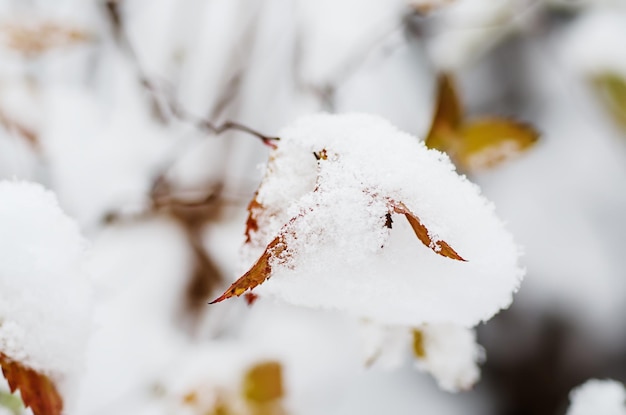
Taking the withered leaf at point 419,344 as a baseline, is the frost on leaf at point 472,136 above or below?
above

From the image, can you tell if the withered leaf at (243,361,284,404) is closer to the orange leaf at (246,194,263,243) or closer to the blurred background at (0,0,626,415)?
the blurred background at (0,0,626,415)

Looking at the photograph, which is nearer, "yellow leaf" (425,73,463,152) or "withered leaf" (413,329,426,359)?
"withered leaf" (413,329,426,359)

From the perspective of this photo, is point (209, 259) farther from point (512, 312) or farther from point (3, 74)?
point (512, 312)

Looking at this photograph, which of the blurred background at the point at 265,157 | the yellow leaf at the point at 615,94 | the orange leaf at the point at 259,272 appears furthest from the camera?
the blurred background at the point at 265,157

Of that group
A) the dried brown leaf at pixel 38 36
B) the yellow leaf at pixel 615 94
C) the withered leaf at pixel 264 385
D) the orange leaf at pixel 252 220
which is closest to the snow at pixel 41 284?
the orange leaf at pixel 252 220

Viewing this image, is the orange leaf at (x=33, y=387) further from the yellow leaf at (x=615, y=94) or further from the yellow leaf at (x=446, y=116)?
the yellow leaf at (x=615, y=94)

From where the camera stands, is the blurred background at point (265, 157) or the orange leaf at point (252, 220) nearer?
the orange leaf at point (252, 220)

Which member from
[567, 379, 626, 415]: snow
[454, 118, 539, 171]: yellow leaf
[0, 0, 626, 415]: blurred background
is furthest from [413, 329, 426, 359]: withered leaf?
[0, 0, 626, 415]: blurred background

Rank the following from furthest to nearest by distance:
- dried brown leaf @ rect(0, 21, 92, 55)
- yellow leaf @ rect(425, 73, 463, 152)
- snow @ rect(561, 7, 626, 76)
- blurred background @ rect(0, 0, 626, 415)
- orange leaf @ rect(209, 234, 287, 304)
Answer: snow @ rect(561, 7, 626, 76), blurred background @ rect(0, 0, 626, 415), dried brown leaf @ rect(0, 21, 92, 55), yellow leaf @ rect(425, 73, 463, 152), orange leaf @ rect(209, 234, 287, 304)
